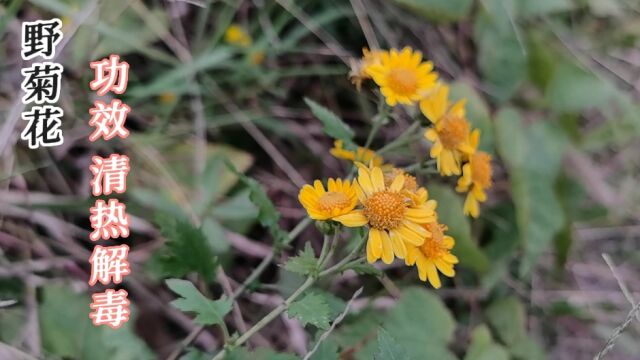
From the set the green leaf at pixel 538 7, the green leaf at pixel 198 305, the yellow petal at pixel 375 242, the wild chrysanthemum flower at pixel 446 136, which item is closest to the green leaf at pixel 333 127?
the wild chrysanthemum flower at pixel 446 136

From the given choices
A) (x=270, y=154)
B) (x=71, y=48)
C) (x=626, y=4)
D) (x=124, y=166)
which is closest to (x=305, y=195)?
(x=124, y=166)

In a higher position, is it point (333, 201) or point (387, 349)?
point (333, 201)

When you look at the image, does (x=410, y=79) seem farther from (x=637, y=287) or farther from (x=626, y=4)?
(x=626, y=4)

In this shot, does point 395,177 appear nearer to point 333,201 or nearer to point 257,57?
point 333,201

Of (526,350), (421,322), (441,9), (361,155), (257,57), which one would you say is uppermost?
(257,57)

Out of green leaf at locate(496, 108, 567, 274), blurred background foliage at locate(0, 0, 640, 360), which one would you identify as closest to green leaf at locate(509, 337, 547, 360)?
blurred background foliage at locate(0, 0, 640, 360)

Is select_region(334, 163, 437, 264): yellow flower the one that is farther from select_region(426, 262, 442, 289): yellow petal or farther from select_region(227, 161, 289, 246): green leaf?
select_region(227, 161, 289, 246): green leaf

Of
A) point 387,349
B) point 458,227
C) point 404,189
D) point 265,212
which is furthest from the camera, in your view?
point 458,227

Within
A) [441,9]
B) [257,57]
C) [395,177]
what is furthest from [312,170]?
[395,177]
